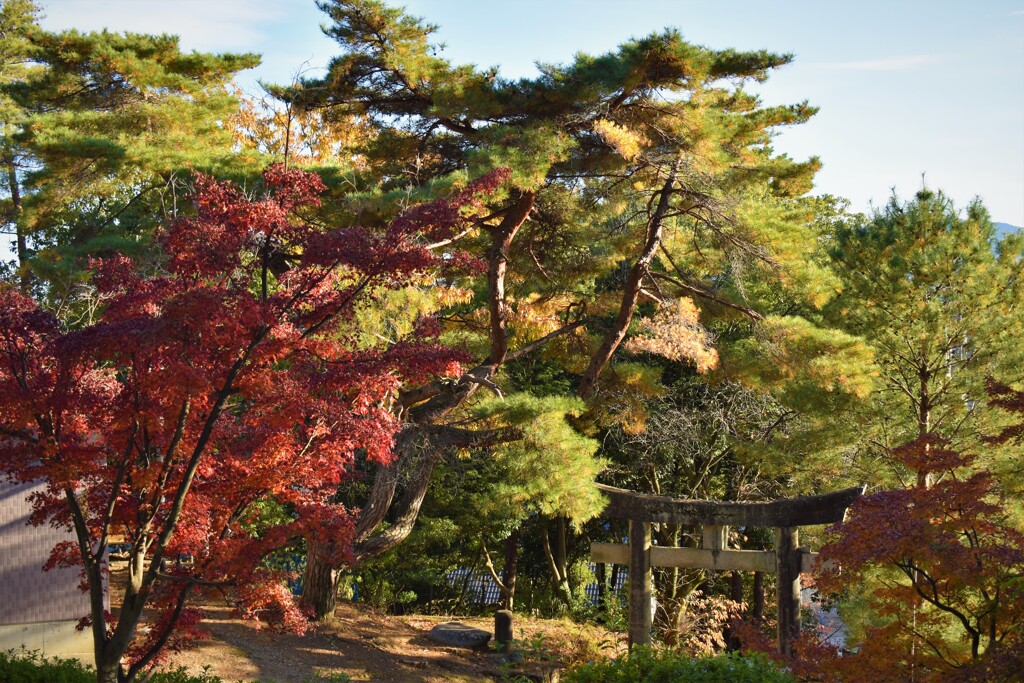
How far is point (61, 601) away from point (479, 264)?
5420 mm

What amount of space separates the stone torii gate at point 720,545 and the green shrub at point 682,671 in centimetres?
297

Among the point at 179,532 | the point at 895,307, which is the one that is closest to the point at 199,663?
the point at 179,532

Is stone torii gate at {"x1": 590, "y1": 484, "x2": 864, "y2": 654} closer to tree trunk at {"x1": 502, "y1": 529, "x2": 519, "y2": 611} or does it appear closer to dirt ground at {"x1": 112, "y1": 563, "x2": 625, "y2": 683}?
dirt ground at {"x1": 112, "y1": 563, "x2": 625, "y2": 683}

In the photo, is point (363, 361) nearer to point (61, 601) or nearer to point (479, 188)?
point (479, 188)

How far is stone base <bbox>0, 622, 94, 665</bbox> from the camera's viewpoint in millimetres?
8266

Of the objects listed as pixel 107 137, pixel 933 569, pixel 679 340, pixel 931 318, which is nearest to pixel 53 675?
pixel 933 569

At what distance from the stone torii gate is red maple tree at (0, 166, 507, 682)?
5.59 meters

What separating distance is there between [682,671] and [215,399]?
3636 mm

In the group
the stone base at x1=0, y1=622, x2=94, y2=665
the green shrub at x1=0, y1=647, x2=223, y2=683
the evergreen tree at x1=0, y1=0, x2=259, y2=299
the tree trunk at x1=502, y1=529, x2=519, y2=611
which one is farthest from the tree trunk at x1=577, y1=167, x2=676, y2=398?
the stone base at x1=0, y1=622, x2=94, y2=665

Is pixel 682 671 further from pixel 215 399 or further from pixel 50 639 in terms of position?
pixel 50 639

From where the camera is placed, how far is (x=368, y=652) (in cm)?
1069

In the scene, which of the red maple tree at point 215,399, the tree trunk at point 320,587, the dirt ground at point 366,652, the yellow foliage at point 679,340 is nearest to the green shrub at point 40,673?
the dirt ground at point 366,652

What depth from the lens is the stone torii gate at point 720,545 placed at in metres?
9.75

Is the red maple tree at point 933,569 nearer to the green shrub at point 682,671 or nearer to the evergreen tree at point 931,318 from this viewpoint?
the green shrub at point 682,671
